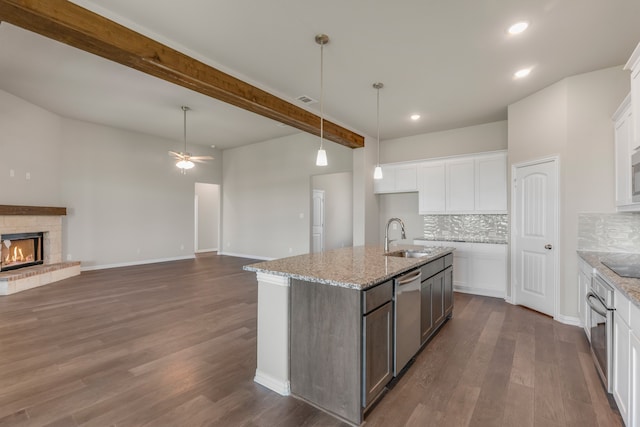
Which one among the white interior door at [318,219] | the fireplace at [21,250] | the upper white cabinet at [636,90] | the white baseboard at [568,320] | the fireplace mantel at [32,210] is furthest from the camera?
the white interior door at [318,219]

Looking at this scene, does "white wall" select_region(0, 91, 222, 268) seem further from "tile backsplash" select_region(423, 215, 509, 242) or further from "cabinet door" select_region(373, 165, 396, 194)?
"tile backsplash" select_region(423, 215, 509, 242)

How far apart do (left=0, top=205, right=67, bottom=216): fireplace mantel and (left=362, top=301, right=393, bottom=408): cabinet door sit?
6.33m

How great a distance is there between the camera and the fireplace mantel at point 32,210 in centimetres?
492

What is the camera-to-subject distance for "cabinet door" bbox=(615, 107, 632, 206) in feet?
9.12

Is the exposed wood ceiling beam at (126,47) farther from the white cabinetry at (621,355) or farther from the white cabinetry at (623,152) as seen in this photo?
the white cabinetry at (621,355)

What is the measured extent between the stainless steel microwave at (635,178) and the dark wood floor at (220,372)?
1503 mm

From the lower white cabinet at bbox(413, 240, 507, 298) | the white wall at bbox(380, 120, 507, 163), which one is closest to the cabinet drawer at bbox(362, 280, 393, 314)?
the lower white cabinet at bbox(413, 240, 507, 298)

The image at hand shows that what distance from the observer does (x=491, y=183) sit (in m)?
4.80

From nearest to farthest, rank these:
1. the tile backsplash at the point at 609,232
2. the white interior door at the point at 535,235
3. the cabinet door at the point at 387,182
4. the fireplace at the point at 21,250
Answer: the tile backsplash at the point at 609,232 < the white interior door at the point at 535,235 < the fireplace at the point at 21,250 < the cabinet door at the point at 387,182

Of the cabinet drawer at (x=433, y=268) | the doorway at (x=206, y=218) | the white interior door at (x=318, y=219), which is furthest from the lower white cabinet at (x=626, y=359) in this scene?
the doorway at (x=206, y=218)

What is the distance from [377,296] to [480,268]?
3568 mm

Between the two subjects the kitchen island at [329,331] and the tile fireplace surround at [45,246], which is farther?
the tile fireplace surround at [45,246]

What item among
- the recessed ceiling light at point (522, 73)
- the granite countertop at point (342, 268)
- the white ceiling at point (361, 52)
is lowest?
the granite countertop at point (342, 268)

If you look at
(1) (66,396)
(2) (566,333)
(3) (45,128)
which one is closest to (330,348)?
(1) (66,396)
